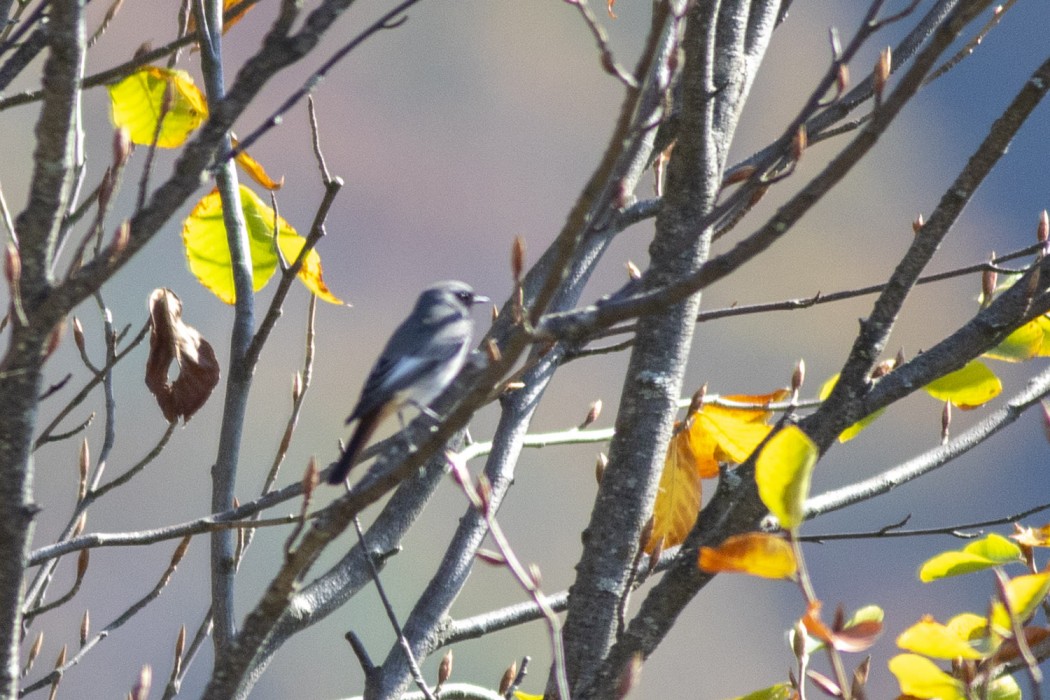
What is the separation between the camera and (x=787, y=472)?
748 mm

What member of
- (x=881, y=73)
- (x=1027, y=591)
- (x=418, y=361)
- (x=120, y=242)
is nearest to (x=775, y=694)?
(x=1027, y=591)

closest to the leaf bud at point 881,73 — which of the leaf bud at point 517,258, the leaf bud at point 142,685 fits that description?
the leaf bud at point 517,258

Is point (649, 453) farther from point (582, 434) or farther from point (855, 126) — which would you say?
point (855, 126)

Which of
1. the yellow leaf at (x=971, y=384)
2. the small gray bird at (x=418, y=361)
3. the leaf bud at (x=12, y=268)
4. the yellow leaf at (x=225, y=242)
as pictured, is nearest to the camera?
the leaf bud at (x=12, y=268)

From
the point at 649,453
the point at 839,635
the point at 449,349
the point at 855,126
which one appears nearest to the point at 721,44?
the point at 855,126

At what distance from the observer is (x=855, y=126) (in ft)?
5.59

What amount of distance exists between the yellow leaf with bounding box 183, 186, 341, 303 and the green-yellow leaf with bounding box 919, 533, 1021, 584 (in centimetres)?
96

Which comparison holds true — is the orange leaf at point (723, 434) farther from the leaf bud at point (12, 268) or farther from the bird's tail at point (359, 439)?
the leaf bud at point (12, 268)

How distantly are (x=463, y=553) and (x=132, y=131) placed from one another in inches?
31.0

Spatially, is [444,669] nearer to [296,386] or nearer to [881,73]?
[296,386]

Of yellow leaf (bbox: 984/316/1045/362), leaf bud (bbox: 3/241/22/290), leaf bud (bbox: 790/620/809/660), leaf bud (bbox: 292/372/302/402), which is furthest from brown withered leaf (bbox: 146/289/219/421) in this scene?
yellow leaf (bbox: 984/316/1045/362)

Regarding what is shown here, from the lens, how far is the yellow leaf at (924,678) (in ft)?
3.15

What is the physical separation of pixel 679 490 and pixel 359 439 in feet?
1.74

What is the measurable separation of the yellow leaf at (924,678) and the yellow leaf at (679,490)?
0.56 m
